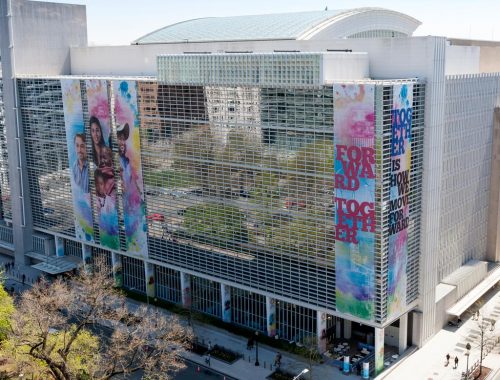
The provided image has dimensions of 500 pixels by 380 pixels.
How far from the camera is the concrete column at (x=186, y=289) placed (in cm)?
8400

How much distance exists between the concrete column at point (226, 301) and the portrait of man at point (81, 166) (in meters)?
26.4

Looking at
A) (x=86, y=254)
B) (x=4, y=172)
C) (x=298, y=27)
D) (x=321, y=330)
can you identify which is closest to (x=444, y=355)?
(x=321, y=330)

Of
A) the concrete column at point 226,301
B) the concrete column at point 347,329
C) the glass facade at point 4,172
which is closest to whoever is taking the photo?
the concrete column at point 347,329

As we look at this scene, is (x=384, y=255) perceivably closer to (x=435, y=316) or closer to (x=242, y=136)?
(x=435, y=316)

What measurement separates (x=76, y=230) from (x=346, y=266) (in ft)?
153

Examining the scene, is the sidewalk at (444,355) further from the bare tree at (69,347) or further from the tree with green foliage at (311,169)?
the bare tree at (69,347)

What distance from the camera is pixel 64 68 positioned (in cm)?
10325

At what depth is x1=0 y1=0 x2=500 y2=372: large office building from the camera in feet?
214

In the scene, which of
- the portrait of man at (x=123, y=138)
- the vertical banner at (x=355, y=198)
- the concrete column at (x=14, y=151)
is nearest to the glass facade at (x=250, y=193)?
the vertical banner at (x=355, y=198)

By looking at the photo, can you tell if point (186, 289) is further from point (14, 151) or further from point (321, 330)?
point (14, 151)

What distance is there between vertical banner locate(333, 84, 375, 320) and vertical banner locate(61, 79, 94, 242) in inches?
1622

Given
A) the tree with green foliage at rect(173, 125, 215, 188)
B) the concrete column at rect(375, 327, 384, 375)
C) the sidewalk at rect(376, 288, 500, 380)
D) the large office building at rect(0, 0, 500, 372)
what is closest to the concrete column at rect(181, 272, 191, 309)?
the large office building at rect(0, 0, 500, 372)

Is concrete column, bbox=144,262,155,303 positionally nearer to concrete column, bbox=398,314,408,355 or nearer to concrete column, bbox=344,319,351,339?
concrete column, bbox=344,319,351,339

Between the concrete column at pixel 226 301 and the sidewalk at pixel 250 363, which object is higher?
the concrete column at pixel 226 301
